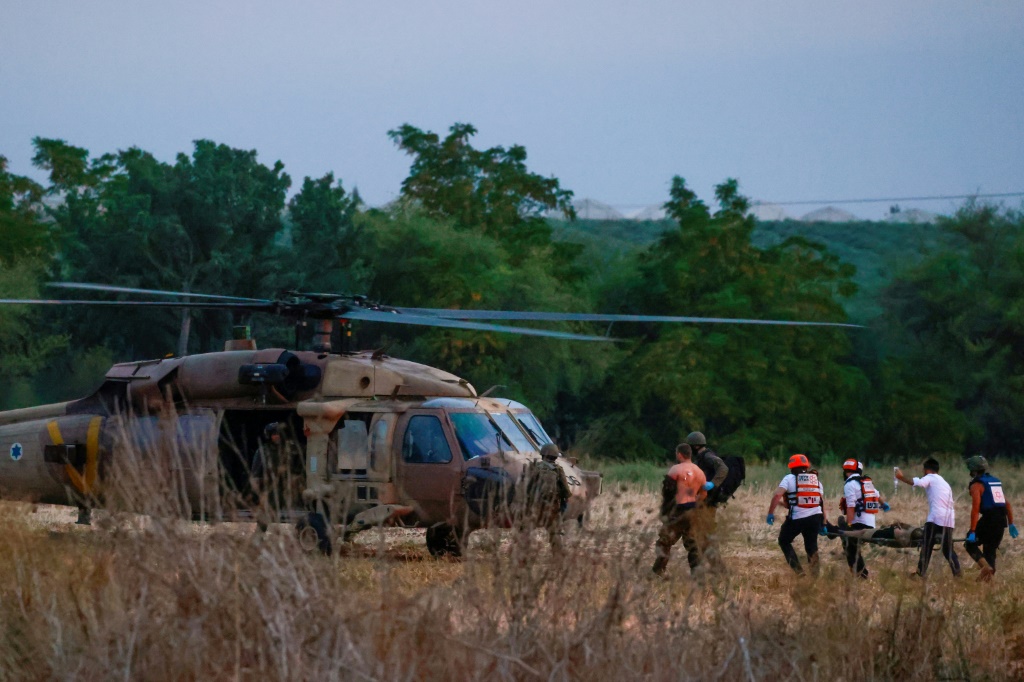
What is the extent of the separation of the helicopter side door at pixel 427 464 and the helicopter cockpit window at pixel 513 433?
1.89 feet

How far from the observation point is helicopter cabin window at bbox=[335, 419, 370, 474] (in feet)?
41.8

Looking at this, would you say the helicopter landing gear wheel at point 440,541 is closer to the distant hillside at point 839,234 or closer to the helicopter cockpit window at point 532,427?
the helicopter cockpit window at point 532,427

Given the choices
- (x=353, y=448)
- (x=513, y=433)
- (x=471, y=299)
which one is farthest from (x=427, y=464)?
(x=471, y=299)

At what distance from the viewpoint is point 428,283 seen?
4009cm

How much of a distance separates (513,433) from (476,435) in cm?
47

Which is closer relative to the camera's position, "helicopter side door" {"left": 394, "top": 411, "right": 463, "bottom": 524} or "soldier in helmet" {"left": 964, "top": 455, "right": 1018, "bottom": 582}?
"soldier in helmet" {"left": 964, "top": 455, "right": 1018, "bottom": 582}

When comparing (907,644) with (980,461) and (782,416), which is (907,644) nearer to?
(980,461)

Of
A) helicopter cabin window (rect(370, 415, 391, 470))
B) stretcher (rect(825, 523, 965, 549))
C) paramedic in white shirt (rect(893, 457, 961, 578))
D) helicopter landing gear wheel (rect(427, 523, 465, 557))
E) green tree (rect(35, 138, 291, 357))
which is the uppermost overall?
green tree (rect(35, 138, 291, 357))

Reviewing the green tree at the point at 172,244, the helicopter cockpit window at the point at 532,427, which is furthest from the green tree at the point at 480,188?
the helicopter cockpit window at the point at 532,427

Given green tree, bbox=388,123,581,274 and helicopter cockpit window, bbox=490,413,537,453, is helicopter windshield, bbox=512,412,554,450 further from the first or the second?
green tree, bbox=388,123,581,274

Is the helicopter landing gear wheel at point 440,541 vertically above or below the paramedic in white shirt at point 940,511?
below

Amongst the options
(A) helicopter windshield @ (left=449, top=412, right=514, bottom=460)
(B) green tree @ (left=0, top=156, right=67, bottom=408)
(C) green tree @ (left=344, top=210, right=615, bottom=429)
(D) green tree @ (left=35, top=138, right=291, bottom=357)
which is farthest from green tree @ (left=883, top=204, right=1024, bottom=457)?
(A) helicopter windshield @ (left=449, top=412, right=514, bottom=460)

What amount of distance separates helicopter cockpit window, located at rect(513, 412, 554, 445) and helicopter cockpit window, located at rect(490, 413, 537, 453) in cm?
12

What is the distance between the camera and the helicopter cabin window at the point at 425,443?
12578mm
